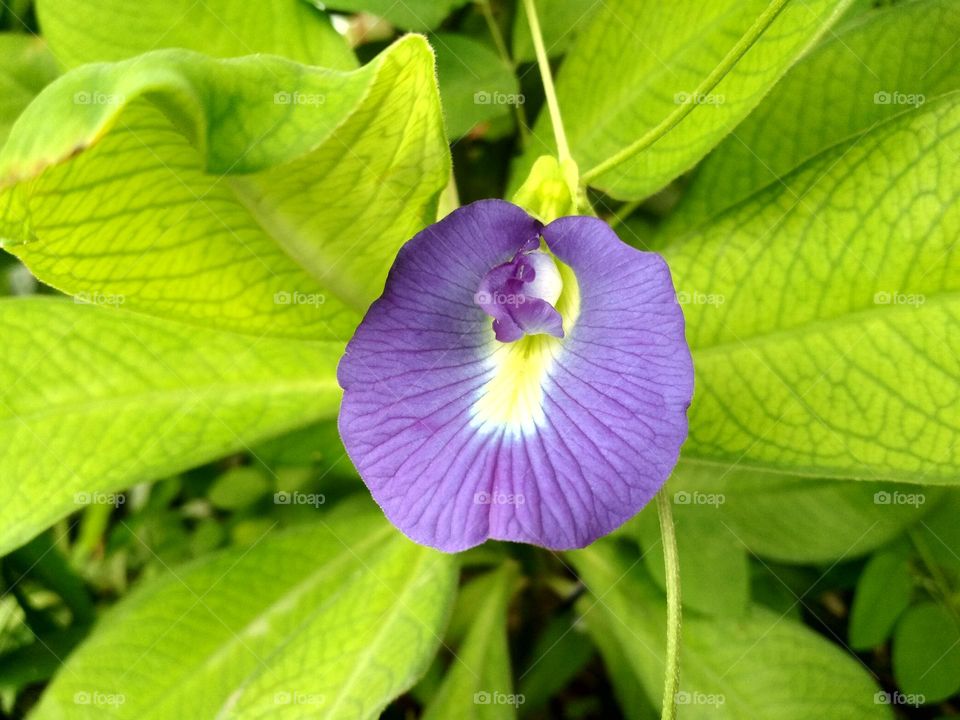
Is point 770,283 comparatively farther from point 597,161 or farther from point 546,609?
point 546,609

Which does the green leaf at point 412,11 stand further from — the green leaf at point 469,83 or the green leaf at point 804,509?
the green leaf at point 804,509

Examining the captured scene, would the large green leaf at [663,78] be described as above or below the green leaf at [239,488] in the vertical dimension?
above

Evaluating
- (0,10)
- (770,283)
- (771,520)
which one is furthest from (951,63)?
(0,10)

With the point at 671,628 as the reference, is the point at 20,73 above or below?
above

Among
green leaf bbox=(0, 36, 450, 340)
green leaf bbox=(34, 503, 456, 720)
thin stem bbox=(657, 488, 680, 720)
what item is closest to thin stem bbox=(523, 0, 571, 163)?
green leaf bbox=(0, 36, 450, 340)

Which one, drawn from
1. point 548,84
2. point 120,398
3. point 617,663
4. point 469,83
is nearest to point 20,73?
point 120,398

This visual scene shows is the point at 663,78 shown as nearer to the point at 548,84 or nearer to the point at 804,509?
the point at 548,84

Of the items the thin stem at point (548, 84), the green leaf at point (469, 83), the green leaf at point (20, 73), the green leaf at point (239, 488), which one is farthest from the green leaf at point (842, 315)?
the green leaf at point (20, 73)
